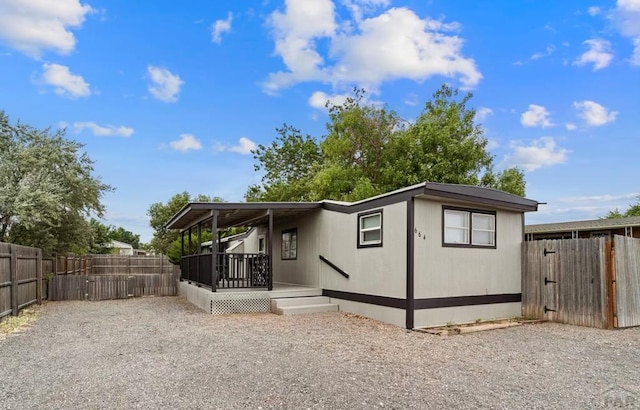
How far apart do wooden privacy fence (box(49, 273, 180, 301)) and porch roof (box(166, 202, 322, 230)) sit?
7.21ft

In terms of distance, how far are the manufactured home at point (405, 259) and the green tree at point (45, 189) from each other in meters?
4.98

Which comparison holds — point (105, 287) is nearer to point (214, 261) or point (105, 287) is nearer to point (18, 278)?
point (18, 278)

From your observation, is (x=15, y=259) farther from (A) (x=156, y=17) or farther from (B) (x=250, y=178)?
(B) (x=250, y=178)

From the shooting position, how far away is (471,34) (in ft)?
48.8

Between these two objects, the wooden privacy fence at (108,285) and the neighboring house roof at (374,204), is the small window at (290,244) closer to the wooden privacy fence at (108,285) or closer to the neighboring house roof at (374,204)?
the neighboring house roof at (374,204)

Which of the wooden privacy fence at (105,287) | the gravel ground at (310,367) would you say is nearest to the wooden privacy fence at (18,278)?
the gravel ground at (310,367)

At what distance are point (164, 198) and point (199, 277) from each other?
89.3 feet

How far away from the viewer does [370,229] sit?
984 centimetres

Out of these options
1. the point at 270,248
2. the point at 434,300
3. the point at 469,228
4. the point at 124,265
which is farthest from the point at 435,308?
the point at 124,265

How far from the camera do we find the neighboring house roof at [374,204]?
8.68 m

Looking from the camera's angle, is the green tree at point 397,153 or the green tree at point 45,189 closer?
the green tree at point 45,189

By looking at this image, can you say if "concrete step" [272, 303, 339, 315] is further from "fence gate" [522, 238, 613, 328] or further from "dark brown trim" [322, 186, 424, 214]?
"fence gate" [522, 238, 613, 328]

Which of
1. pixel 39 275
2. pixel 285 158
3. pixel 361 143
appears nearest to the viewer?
pixel 39 275

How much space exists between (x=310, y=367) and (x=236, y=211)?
23.2ft
